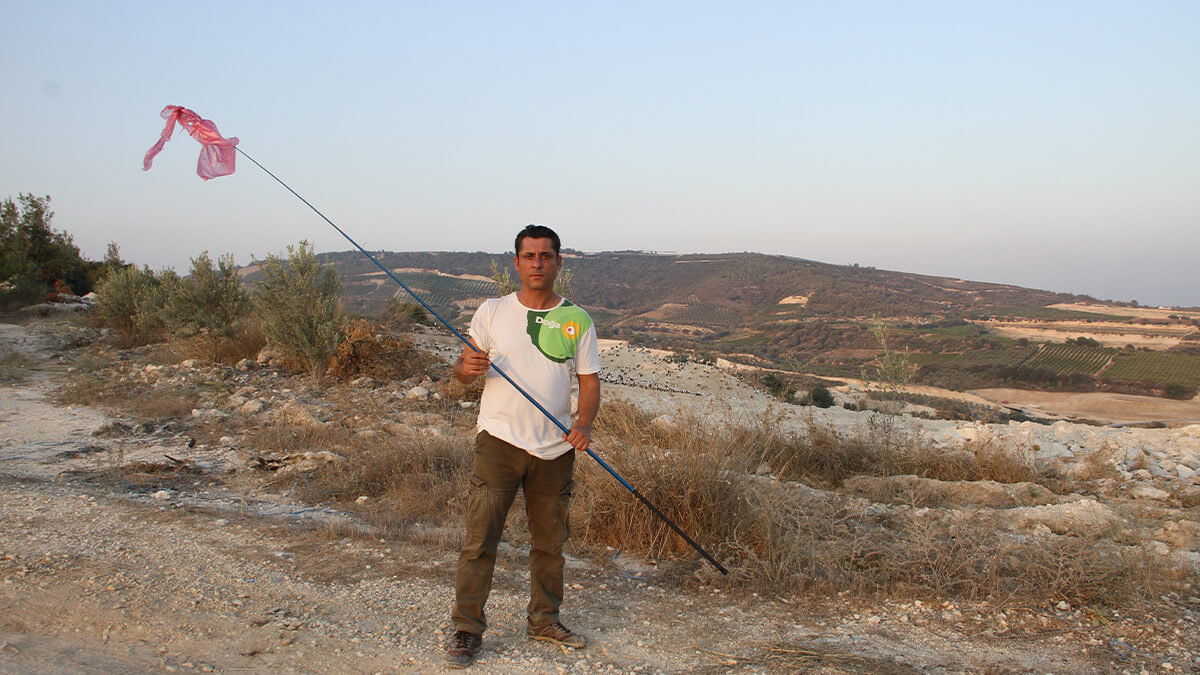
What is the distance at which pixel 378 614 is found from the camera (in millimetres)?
3475

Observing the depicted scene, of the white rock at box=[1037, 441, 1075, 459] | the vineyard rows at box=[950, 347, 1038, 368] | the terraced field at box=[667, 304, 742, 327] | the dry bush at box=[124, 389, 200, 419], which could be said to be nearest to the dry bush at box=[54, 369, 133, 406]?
the dry bush at box=[124, 389, 200, 419]

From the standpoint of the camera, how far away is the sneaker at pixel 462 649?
9.62ft

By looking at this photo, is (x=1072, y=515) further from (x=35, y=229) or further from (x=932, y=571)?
(x=35, y=229)

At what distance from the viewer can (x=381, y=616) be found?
3.45m

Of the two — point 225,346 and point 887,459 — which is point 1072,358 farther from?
point 225,346

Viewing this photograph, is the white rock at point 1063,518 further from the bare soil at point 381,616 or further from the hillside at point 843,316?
the hillside at point 843,316

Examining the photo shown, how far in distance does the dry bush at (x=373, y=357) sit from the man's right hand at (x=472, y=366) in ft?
28.3

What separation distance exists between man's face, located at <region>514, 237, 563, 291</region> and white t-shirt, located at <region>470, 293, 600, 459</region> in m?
0.11

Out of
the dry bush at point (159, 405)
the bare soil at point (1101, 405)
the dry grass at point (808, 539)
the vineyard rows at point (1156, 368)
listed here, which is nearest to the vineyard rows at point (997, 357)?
the vineyard rows at point (1156, 368)

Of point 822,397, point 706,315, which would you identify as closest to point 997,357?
point 822,397

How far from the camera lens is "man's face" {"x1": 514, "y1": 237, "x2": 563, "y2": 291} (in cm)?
309

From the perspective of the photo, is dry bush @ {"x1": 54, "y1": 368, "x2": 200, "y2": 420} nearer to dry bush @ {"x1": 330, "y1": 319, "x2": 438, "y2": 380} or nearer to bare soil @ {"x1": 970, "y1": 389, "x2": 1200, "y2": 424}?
dry bush @ {"x1": 330, "y1": 319, "x2": 438, "y2": 380}

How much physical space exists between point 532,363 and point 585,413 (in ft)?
1.09

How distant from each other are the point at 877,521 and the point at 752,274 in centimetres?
6721
